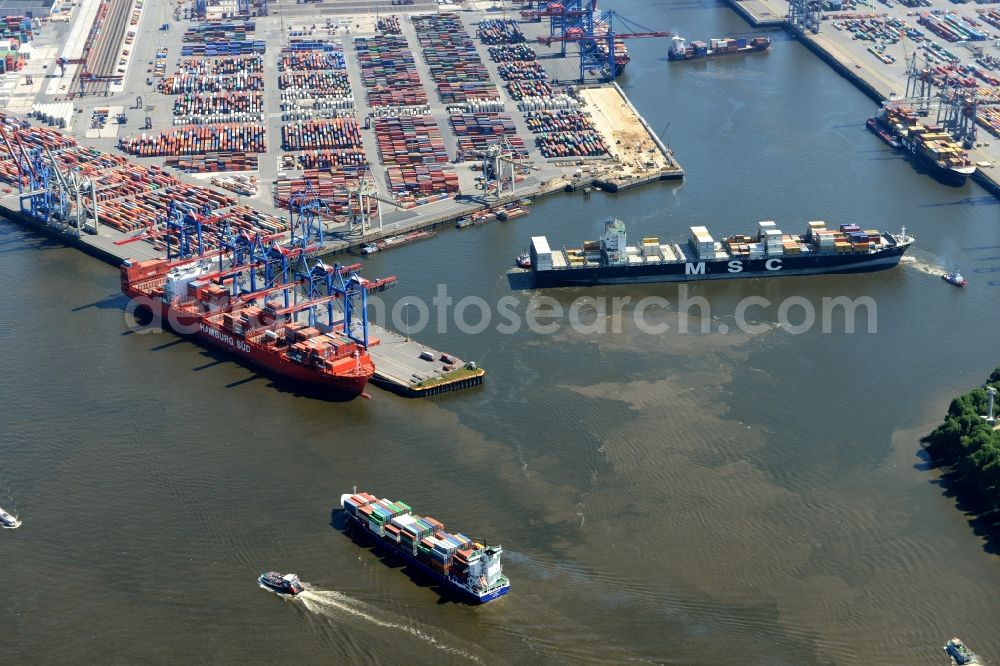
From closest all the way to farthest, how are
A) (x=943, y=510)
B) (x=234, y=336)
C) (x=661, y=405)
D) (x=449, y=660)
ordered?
(x=449, y=660)
(x=943, y=510)
(x=661, y=405)
(x=234, y=336)

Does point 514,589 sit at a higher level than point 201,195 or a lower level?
lower

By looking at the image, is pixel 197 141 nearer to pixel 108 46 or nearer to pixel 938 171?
pixel 108 46

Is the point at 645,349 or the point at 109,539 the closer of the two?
the point at 109,539

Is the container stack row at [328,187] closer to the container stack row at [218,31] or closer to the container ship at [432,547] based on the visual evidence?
the container ship at [432,547]

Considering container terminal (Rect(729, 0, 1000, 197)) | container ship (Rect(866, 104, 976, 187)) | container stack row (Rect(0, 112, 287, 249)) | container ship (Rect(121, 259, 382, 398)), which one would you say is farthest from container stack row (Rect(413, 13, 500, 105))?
container ship (Rect(121, 259, 382, 398))

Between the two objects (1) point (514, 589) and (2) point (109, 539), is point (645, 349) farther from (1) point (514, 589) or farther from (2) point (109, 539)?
(2) point (109, 539)

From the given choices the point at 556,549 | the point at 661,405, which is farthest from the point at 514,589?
the point at 661,405

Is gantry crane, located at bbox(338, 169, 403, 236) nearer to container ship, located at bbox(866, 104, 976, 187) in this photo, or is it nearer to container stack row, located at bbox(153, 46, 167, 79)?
container stack row, located at bbox(153, 46, 167, 79)
